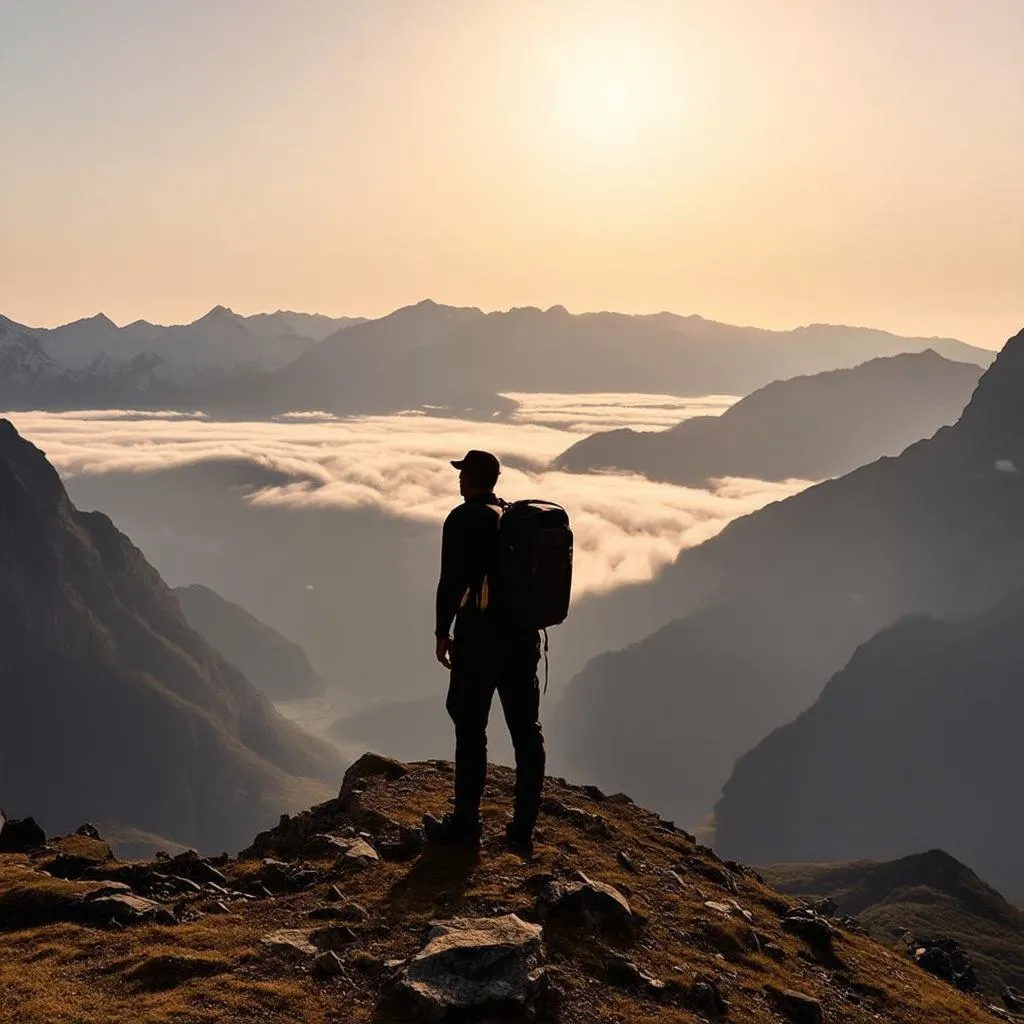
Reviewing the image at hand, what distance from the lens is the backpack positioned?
14820 millimetres

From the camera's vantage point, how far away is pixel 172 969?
1143 centimetres

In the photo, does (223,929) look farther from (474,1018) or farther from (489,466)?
(489,466)

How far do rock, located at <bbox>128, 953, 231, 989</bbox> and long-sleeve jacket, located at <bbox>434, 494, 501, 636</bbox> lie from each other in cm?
551

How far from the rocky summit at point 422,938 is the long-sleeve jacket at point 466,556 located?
4171 mm

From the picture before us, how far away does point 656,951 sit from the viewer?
530 inches

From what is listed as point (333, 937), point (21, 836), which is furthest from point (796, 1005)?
point (21, 836)

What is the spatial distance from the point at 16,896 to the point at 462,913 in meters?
7.18

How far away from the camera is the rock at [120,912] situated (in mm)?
13617

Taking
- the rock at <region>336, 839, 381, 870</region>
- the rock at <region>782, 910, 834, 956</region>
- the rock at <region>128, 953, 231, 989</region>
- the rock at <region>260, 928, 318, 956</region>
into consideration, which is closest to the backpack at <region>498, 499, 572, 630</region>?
the rock at <region>336, 839, 381, 870</region>

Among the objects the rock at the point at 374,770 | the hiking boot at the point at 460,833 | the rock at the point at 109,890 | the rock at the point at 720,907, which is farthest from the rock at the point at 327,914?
the rock at the point at 374,770

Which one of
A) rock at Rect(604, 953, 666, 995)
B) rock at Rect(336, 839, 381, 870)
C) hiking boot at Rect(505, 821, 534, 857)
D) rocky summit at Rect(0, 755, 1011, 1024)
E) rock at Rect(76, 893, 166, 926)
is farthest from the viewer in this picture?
hiking boot at Rect(505, 821, 534, 857)

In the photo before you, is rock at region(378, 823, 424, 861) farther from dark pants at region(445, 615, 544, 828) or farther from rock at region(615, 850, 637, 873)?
rock at region(615, 850, 637, 873)

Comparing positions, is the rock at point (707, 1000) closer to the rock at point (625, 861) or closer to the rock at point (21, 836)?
the rock at point (625, 861)

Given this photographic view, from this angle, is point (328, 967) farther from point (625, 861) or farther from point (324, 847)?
point (625, 861)
